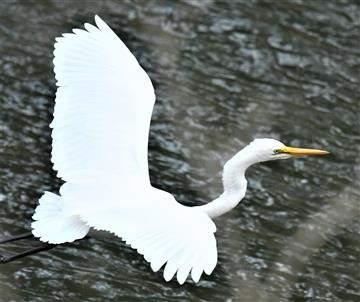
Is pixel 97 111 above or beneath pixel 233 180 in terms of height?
above

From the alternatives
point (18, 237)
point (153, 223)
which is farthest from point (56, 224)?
point (153, 223)

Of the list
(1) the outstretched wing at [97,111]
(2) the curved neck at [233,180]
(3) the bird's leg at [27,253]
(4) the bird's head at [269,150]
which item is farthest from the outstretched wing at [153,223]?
(3) the bird's leg at [27,253]

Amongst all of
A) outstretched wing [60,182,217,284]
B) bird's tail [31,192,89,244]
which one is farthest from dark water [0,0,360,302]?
outstretched wing [60,182,217,284]

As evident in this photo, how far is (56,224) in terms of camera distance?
22.9 ft

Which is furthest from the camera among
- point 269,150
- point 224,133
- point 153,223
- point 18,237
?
point 224,133

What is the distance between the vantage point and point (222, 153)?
32.4 ft

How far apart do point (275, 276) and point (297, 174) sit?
63.7 inches

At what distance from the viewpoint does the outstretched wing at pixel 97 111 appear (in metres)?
7.04

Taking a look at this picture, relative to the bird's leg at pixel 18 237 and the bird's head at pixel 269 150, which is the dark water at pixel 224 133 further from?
the bird's head at pixel 269 150

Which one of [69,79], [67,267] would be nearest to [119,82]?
[69,79]

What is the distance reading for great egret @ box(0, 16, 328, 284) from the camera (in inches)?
273

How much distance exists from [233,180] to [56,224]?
3.70 feet

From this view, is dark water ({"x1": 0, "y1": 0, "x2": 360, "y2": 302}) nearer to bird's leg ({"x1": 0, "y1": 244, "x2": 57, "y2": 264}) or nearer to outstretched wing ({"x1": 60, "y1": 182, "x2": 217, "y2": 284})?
bird's leg ({"x1": 0, "y1": 244, "x2": 57, "y2": 264})

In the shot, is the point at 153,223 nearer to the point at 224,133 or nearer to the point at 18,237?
the point at 18,237
